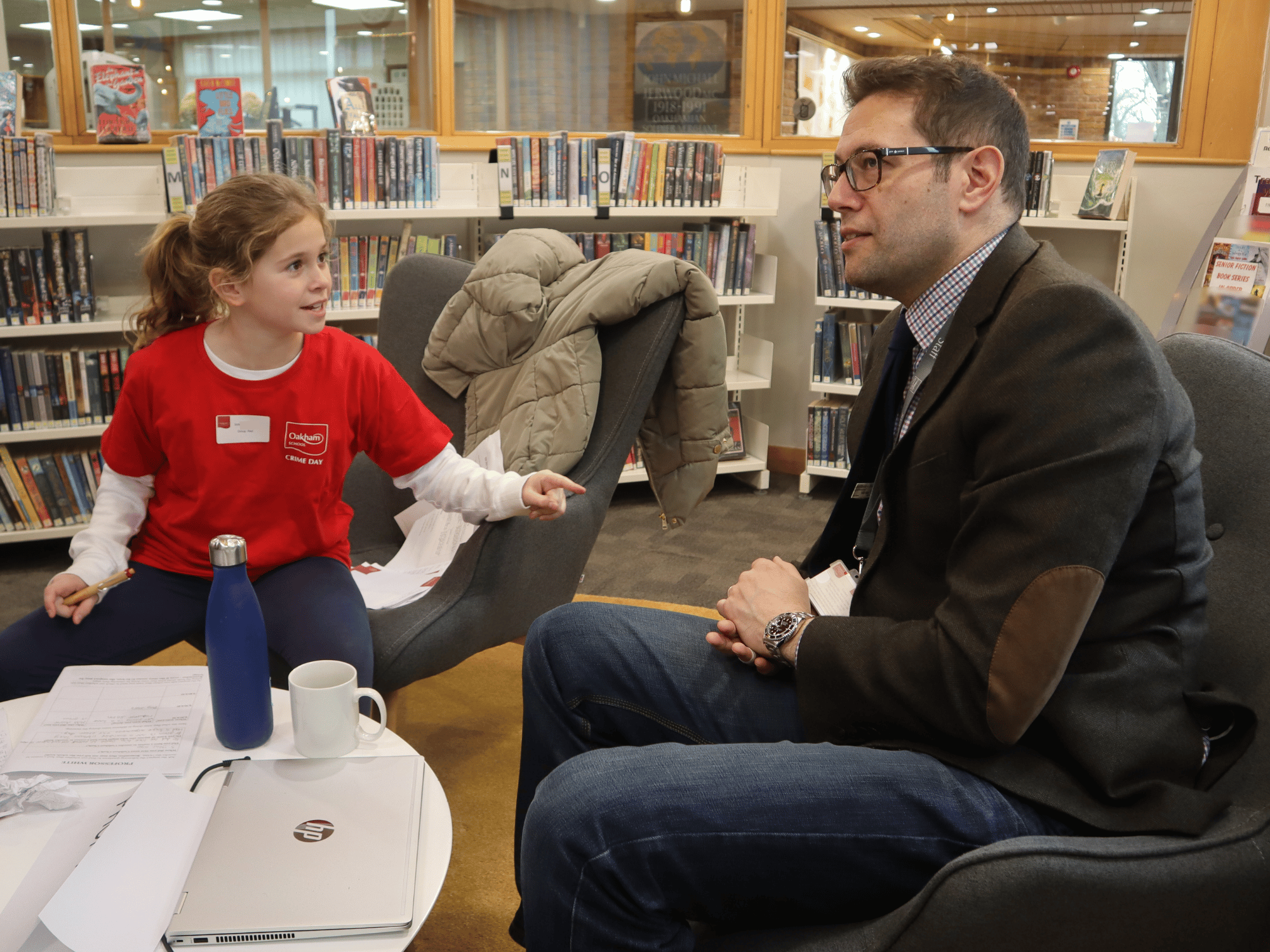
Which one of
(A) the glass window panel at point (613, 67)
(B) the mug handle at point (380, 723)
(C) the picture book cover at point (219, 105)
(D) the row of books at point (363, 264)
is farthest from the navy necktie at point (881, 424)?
(A) the glass window panel at point (613, 67)

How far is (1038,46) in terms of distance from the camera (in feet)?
13.1

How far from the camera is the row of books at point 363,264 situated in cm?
354

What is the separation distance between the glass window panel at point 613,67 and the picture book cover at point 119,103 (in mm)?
1245

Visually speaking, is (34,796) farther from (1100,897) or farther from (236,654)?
(1100,897)

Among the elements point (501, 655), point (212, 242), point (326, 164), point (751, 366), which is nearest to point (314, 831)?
point (212, 242)

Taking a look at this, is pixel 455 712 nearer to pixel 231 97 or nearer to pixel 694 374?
pixel 694 374

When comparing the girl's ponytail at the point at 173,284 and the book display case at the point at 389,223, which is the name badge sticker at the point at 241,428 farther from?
the book display case at the point at 389,223

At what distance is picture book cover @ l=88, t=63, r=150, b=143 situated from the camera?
10.8 feet

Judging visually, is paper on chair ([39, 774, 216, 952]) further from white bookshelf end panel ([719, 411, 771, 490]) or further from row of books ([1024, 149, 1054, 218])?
row of books ([1024, 149, 1054, 218])

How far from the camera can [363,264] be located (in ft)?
11.8

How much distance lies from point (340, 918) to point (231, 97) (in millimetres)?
3257

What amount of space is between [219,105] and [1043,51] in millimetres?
3041

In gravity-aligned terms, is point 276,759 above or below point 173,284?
below

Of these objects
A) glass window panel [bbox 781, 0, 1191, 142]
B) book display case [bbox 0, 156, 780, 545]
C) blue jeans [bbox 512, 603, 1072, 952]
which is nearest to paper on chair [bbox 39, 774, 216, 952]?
blue jeans [bbox 512, 603, 1072, 952]
